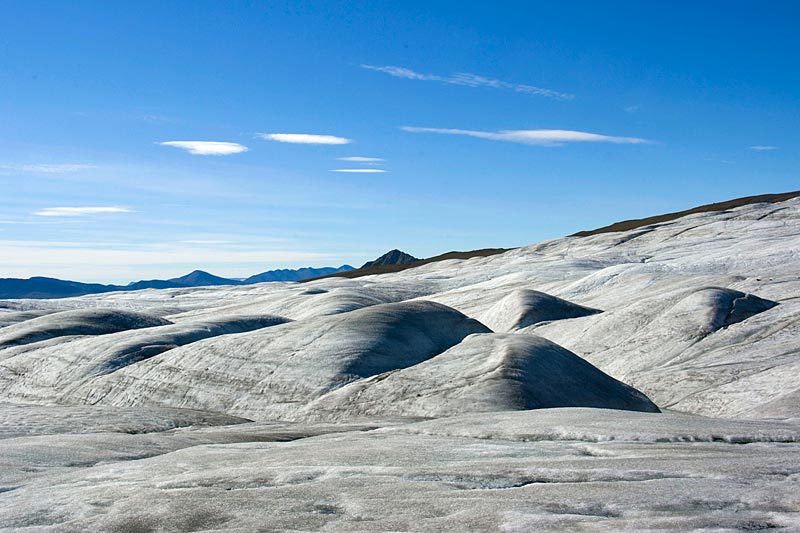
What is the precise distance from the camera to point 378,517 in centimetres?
897

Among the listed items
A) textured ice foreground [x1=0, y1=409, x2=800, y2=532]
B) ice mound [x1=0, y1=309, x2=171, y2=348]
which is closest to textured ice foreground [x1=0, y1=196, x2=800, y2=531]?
textured ice foreground [x1=0, y1=409, x2=800, y2=532]

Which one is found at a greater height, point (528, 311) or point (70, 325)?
point (70, 325)

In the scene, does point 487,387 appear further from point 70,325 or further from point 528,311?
point 70,325

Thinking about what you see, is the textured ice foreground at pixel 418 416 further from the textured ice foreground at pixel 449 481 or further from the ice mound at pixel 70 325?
the ice mound at pixel 70 325

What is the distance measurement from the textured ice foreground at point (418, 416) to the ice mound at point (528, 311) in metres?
0.17

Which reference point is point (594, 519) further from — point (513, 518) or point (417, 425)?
point (417, 425)

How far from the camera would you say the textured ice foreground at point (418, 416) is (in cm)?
931

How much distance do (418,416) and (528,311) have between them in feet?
68.8

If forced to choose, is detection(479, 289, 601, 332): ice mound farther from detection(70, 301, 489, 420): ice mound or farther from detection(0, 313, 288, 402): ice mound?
detection(0, 313, 288, 402): ice mound

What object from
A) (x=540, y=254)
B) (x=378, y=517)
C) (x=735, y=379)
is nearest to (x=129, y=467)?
(x=378, y=517)

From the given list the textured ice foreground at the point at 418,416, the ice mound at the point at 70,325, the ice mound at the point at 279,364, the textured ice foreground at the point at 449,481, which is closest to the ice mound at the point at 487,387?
the textured ice foreground at the point at 418,416

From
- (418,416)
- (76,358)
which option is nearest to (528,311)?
(418,416)

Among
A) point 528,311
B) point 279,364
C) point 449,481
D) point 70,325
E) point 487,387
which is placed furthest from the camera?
point 528,311

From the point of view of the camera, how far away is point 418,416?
21109 millimetres
